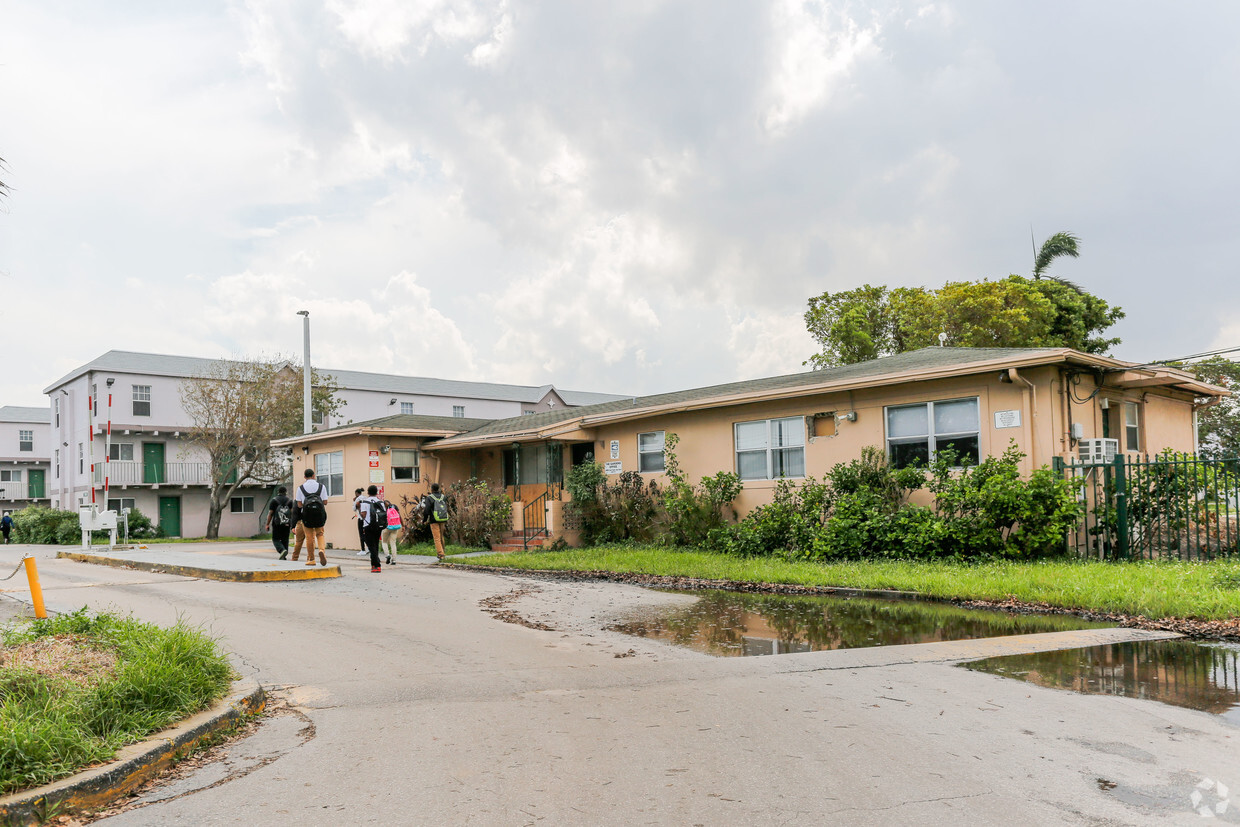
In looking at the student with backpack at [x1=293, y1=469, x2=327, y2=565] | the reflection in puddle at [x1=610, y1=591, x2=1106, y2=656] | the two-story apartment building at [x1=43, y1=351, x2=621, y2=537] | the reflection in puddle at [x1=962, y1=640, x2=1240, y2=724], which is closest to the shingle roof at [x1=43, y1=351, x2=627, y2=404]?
the two-story apartment building at [x1=43, y1=351, x2=621, y2=537]

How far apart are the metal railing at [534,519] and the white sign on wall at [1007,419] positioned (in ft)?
35.3

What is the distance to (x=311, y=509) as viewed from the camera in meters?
16.3

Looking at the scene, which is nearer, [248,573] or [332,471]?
[248,573]

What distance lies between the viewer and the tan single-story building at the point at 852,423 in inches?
580

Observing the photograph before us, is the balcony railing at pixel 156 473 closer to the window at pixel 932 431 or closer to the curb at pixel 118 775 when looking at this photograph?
the window at pixel 932 431

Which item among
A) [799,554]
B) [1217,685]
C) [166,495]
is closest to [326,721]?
[1217,685]

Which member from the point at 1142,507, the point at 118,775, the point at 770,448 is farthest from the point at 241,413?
the point at 118,775

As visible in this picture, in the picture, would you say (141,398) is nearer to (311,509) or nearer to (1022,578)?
(311,509)

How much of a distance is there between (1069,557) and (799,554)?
4.52 meters

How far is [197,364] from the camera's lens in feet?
146

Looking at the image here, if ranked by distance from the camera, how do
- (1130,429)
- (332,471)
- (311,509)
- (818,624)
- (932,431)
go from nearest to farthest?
1. (818,624)
2. (932,431)
3. (311,509)
4. (1130,429)
5. (332,471)

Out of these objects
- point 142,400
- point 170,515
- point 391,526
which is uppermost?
point 142,400

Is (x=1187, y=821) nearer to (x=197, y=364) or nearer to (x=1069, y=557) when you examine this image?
(x=1069, y=557)

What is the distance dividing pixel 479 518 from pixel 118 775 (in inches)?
692
